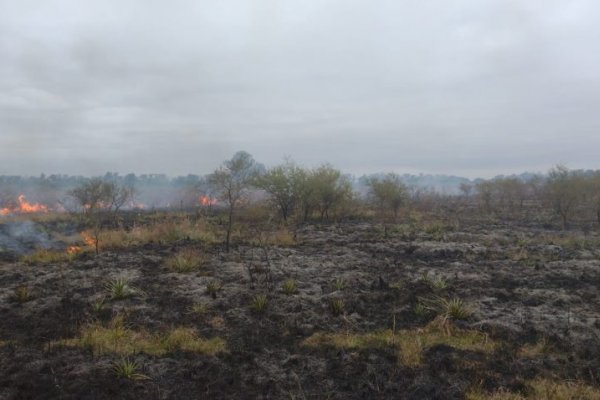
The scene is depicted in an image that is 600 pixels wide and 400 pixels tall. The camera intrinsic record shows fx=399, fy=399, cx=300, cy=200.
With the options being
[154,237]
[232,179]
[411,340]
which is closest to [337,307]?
[411,340]

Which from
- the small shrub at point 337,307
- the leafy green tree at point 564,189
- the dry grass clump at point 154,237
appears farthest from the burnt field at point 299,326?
the leafy green tree at point 564,189

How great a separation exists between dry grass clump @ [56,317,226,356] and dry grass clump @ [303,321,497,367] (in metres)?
1.67

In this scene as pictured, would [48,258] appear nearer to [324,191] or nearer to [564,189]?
[324,191]

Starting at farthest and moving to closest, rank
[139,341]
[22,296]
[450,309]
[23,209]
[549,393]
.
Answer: [23,209] < [22,296] < [450,309] < [139,341] < [549,393]

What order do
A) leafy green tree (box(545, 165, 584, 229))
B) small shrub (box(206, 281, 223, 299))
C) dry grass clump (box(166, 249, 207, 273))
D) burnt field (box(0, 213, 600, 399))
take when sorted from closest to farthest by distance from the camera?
burnt field (box(0, 213, 600, 399))
small shrub (box(206, 281, 223, 299))
dry grass clump (box(166, 249, 207, 273))
leafy green tree (box(545, 165, 584, 229))

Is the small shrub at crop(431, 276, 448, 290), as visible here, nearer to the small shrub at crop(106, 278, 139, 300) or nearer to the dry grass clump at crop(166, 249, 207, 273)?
the dry grass clump at crop(166, 249, 207, 273)

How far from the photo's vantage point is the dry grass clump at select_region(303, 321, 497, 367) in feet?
20.4

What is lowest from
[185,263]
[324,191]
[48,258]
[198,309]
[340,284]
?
[198,309]

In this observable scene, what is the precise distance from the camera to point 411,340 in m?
6.52

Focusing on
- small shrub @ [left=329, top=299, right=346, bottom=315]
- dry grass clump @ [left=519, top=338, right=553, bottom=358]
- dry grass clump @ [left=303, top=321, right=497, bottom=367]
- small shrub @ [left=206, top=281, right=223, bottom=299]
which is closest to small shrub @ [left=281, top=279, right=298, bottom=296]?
small shrub @ [left=329, top=299, right=346, bottom=315]

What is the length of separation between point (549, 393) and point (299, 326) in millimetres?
3845

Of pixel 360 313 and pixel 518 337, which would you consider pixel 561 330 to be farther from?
pixel 360 313

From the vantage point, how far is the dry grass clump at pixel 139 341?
19.9ft

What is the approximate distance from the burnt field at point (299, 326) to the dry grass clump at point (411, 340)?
1.3 inches
